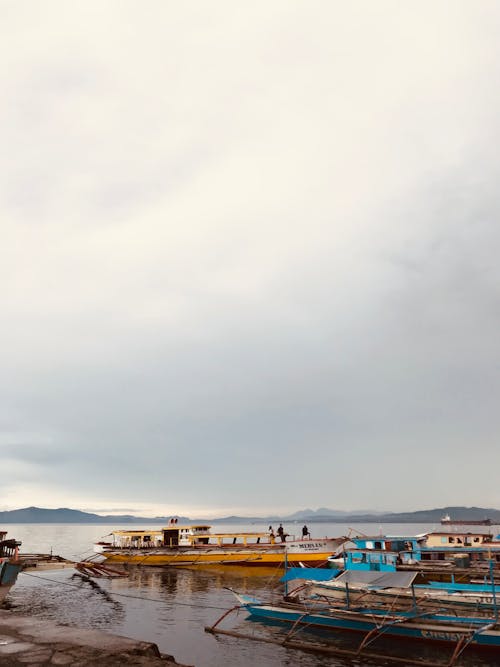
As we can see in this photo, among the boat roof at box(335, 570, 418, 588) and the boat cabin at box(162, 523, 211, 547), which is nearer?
the boat roof at box(335, 570, 418, 588)

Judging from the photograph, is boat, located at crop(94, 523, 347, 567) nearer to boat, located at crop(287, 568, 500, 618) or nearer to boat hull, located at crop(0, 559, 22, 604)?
boat hull, located at crop(0, 559, 22, 604)

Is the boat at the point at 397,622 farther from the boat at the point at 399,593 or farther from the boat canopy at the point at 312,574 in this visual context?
the boat canopy at the point at 312,574

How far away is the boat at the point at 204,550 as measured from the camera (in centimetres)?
4941

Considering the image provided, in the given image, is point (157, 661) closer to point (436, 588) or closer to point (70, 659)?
point (70, 659)

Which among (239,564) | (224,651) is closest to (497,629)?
(224,651)

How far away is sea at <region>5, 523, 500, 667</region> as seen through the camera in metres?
21.3

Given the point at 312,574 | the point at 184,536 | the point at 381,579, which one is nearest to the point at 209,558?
the point at 184,536

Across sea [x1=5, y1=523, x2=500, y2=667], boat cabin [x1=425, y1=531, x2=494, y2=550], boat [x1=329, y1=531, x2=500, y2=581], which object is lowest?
sea [x1=5, y1=523, x2=500, y2=667]

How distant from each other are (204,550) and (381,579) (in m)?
35.1

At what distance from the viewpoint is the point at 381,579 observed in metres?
22.8

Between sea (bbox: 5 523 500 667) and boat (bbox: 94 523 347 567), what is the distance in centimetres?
125

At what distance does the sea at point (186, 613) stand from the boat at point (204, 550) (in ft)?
4.11

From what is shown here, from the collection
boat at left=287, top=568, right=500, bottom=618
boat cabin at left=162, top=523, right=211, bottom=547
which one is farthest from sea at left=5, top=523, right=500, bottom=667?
boat cabin at left=162, top=523, right=211, bottom=547

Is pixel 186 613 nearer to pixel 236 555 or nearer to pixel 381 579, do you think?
pixel 381 579
